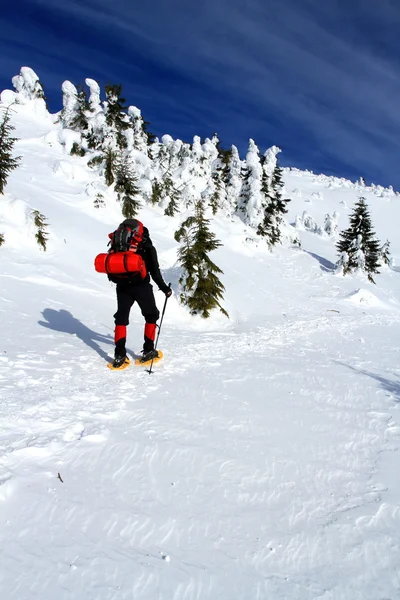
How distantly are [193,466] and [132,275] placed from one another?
3.20m

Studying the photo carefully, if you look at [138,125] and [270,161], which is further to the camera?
[138,125]

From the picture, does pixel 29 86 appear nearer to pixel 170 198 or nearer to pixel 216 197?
pixel 216 197

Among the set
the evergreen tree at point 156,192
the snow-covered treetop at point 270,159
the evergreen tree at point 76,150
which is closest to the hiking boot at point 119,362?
the evergreen tree at point 156,192

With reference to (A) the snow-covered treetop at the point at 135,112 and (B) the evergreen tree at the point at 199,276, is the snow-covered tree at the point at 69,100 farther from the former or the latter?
(B) the evergreen tree at the point at 199,276

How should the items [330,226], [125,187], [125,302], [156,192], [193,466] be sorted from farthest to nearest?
[330,226], [156,192], [125,187], [125,302], [193,466]

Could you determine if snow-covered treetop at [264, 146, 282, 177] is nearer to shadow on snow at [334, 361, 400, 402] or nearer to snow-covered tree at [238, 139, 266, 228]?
snow-covered tree at [238, 139, 266, 228]

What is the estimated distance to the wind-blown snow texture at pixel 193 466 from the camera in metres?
2.48

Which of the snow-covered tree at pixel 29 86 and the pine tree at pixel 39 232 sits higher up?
the snow-covered tree at pixel 29 86

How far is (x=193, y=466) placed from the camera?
11.9 ft

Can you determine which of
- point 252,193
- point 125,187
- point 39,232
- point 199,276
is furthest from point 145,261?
point 252,193

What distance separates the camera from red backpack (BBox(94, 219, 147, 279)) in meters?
5.66

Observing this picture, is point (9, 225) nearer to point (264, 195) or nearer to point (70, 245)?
point (70, 245)

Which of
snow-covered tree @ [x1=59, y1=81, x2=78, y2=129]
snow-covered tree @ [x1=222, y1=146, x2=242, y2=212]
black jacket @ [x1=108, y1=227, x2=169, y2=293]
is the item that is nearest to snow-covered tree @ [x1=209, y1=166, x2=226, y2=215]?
snow-covered tree @ [x1=222, y1=146, x2=242, y2=212]

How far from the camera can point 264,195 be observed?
37062 millimetres
